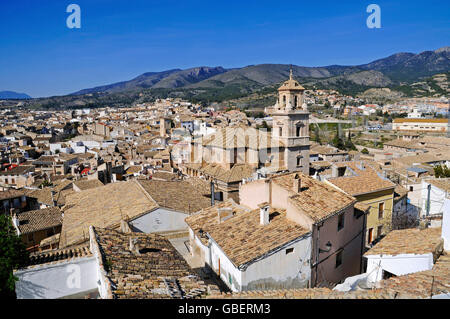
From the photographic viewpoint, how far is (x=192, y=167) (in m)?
29.8

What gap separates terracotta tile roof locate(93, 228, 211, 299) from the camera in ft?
21.5

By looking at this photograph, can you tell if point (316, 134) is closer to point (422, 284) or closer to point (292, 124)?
point (292, 124)

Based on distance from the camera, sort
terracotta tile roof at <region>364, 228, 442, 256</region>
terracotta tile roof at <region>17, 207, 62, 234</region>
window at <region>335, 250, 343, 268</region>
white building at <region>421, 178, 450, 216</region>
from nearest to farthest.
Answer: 1. terracotta tile roof at <region>364, 228, 442, 256</region>
2. window at <region>335, 250, 343, 268</region>
3. white building at <region>421, 178, 450, 216</region>
4. terracotta tile roof at <region>17, 207, 62, 234</region>

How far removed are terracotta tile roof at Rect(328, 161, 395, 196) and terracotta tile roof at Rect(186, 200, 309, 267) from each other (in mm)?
5195

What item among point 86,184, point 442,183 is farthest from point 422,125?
point 86,184

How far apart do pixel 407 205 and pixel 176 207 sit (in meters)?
12.5

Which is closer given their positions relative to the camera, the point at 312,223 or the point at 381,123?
the point at 312,223

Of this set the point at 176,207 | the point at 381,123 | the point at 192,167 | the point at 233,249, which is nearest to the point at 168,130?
the point at 192,167

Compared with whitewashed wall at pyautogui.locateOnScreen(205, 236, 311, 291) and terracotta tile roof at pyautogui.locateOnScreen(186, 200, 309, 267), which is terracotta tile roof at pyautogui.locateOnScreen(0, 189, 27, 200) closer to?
terracotta tile roof at pyautogui.locateOnScreen(186, 200, 309, 267)

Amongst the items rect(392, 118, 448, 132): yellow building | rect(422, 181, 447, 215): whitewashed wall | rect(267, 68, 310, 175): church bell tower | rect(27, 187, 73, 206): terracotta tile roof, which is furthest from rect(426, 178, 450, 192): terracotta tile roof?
rect(392, 118, 448, 132): yellow building

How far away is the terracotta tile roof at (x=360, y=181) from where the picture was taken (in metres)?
14.6

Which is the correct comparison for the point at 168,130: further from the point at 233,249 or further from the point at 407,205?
the point at 233,249

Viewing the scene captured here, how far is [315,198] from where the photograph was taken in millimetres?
10703

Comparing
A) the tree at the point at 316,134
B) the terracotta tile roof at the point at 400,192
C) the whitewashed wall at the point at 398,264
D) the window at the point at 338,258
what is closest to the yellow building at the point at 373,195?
the terracotta tile roof at the point at 400,192
